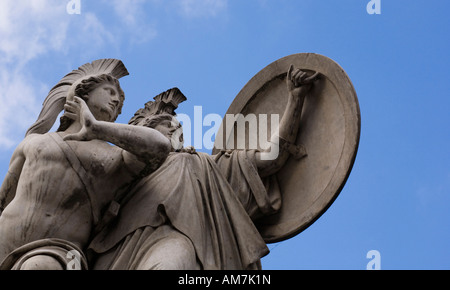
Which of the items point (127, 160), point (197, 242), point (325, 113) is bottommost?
point (197, 242)

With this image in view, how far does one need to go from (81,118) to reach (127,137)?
0.52 metres

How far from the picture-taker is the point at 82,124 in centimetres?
887

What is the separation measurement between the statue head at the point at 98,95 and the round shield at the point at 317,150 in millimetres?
1951

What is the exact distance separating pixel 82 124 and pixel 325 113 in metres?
2.77

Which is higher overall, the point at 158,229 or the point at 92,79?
the point at 92,79

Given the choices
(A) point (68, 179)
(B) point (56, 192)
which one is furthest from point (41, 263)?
(A) point (68, 179)

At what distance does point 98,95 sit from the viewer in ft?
31.4

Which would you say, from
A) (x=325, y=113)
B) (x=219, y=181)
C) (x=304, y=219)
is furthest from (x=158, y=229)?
(x=325, y=113)

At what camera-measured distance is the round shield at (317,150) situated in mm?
9812

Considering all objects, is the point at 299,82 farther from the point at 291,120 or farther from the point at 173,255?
the point at 173,255

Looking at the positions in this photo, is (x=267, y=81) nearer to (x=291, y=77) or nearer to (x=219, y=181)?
(x=291, y=77)

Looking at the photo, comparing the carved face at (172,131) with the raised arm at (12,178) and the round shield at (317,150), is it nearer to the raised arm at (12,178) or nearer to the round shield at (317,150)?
the round shield at (317,150)

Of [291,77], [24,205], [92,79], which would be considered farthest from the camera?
[291,77]

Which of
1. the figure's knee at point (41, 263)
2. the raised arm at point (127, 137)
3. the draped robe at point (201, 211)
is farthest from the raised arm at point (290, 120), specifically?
the figure's knee at point (41, 263)
